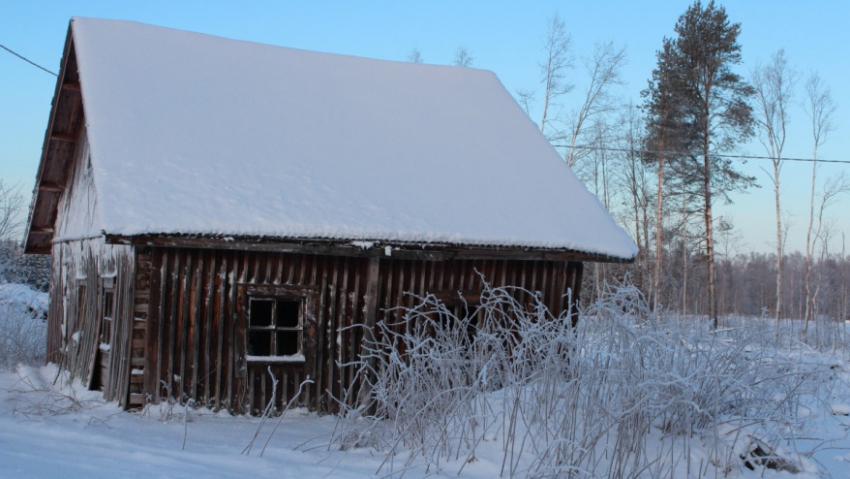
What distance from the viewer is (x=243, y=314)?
9.12 metres

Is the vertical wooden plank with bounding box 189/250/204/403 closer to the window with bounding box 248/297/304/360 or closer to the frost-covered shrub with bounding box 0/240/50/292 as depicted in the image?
the window with bounding box 248/297/304/360

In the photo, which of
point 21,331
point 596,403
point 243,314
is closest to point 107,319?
point 243,314

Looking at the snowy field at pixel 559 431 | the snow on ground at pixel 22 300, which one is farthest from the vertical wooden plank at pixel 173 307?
the snow on ground at pixel 22 300

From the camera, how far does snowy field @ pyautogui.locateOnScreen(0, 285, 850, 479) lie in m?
5.48

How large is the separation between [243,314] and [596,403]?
16.2 feet

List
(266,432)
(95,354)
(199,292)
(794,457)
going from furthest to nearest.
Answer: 1. (95,354)
2. (199,292)
3. (266,432)
4. (794,457)

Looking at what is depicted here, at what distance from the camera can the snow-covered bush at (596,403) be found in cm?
562

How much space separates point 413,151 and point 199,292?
392cm

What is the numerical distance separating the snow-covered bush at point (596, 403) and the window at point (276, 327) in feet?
9.60

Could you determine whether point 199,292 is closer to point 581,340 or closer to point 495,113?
point 581,340

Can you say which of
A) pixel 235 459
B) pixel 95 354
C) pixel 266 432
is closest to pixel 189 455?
pixel 235 459

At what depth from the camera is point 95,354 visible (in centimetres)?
991

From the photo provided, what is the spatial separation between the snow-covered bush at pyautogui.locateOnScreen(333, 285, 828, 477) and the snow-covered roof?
310cm

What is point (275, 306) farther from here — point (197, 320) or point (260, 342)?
point (260, 342)
